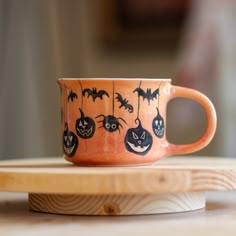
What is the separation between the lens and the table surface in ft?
2.08

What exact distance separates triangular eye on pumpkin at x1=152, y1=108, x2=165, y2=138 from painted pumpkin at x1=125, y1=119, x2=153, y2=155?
1 cm

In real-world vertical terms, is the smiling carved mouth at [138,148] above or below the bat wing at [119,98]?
below

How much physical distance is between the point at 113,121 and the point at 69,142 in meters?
0.06

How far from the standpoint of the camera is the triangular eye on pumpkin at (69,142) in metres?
0.78

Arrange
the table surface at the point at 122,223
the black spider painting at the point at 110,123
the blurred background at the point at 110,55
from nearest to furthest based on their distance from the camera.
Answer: the table surface at the point at 122,223, the black spider painting at the point at 110,123, the blurred background at the point at 110,55

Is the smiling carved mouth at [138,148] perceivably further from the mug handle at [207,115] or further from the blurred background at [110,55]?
the blurred background at [110,55]

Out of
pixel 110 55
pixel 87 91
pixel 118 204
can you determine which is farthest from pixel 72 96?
pixel 110 55

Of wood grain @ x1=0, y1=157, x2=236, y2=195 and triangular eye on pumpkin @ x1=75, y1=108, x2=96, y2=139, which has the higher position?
triangular eye on pumpkin @ x1=75, y1=108, x2=96, y2=139

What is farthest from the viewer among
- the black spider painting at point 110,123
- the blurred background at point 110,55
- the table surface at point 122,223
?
the blurred background at point 110,55

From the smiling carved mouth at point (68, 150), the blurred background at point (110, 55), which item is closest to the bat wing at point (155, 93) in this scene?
the smiling carved mouth at point (68, 150)

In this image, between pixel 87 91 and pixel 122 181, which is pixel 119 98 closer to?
pixel 87 91

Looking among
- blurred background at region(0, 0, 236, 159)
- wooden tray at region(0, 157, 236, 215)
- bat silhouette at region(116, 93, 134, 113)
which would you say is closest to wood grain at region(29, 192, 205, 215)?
wooden tray at region(0, 157, 236, 215)

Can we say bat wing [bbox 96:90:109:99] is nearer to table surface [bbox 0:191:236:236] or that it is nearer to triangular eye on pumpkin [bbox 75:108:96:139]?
triangular eye on pumpkin [bbox 75:108:96:139]

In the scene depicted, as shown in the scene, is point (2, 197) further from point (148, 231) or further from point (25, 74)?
point (25, 74)
